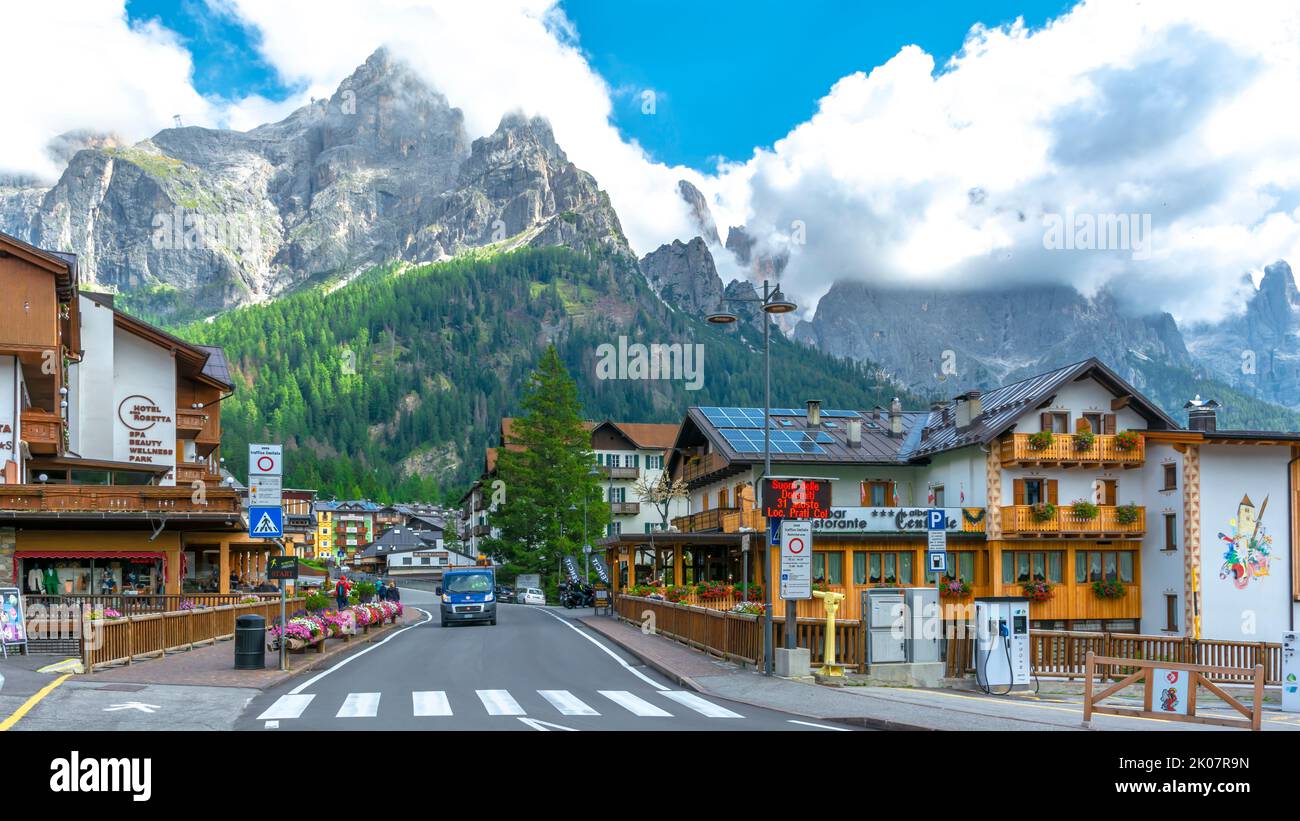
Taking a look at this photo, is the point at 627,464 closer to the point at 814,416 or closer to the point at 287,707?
the point at 814,416

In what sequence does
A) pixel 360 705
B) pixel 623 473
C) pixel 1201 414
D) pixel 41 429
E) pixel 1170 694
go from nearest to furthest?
pixel 1170 694
pixel 360 705
pixel 41 429
pixel 1201 414
pixel 623 473

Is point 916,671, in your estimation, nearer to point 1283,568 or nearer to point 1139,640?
point 1139,640

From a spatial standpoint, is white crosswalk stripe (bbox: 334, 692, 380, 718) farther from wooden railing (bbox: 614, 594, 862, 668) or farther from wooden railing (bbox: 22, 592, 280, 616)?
wooden railing (bbox: 22, 592, 280, 616)

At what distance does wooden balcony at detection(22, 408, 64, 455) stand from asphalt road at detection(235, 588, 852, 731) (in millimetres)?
15978

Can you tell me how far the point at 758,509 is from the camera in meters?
46.0

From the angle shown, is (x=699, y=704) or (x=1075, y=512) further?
(x=1075, y=512)

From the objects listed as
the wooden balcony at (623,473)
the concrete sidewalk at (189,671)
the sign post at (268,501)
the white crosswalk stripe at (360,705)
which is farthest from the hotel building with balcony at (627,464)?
the white crosswalk stripe at (360,705)

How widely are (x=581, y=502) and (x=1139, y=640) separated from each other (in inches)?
2130

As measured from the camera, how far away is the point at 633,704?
1819 centimetres

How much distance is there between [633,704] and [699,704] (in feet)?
3.62

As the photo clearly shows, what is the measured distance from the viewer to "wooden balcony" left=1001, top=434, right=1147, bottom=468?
4581 centimetres

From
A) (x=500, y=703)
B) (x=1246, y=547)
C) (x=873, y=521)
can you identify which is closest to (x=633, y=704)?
(x=500, y=703)

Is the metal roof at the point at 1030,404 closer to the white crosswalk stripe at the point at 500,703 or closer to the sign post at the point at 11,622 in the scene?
the white crosswalk stripe at the point at 500,703
